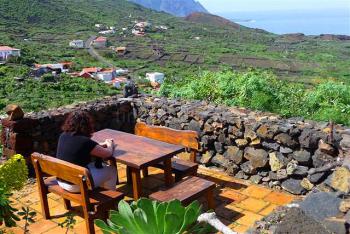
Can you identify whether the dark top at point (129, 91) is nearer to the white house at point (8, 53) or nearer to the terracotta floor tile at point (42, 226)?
the terracotta floor tile at point (42, 226)

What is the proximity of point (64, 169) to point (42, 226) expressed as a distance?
774mm

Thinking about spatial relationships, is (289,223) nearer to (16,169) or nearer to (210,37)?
(16,169)

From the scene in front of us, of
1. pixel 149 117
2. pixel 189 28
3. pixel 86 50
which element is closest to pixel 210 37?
pixel 189 28

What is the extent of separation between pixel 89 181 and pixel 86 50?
2748 inches

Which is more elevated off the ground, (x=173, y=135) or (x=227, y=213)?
(x=173, y=135)

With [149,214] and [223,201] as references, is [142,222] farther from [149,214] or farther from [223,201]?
[223,201]

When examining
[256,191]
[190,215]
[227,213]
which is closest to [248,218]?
[227,213]

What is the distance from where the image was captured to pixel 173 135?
462 cm

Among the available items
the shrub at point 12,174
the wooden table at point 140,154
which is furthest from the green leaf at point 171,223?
the wooden table at point 140,154

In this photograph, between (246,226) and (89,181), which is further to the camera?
(246,226)

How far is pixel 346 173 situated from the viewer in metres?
Answer: 3.30

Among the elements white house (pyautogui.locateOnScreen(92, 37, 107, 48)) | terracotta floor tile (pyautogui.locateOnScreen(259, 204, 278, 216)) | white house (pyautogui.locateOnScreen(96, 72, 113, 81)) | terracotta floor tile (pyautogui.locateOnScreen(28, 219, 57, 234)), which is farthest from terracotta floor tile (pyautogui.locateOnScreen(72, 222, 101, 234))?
white house (pyautogui.locateOnScreen(92, 37, 107, 48))

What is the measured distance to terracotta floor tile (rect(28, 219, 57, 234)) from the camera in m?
3.85

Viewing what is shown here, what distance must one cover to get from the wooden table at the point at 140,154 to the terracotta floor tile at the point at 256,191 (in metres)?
0.95
